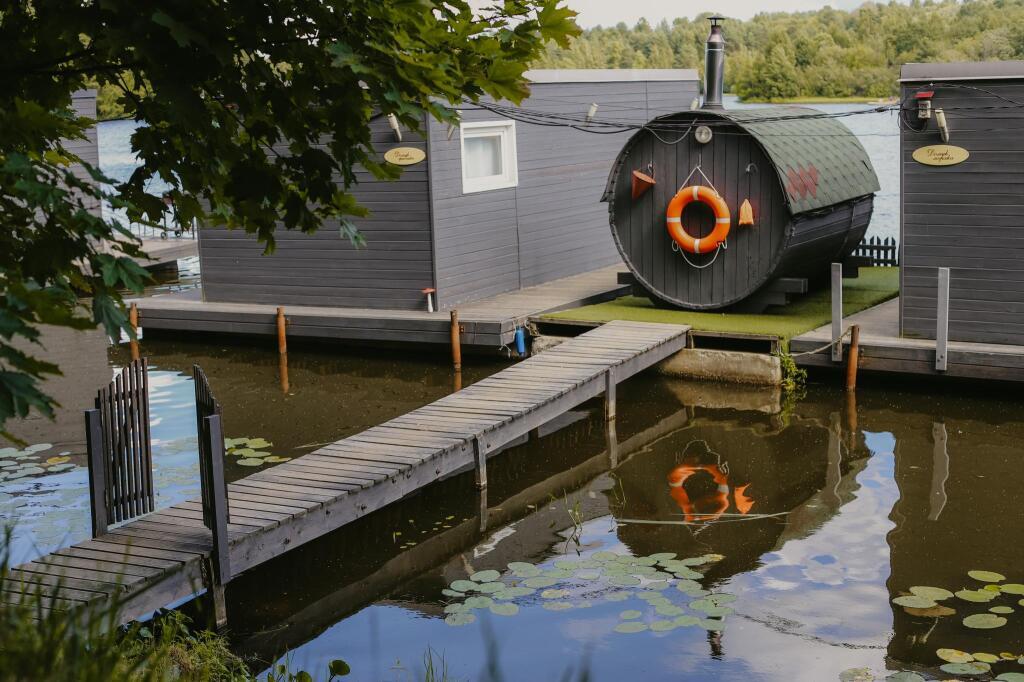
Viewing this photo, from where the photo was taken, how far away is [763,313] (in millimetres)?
14016

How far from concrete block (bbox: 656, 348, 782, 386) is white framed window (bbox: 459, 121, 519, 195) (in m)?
3.66

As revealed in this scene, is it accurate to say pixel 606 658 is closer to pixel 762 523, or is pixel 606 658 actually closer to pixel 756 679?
pixel 756 679

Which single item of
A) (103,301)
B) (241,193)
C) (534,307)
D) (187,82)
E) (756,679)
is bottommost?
(756,679)

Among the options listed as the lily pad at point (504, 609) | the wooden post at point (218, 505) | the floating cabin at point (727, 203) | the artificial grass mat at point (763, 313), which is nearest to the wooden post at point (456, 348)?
the artificial grass mat at point (763, 313)

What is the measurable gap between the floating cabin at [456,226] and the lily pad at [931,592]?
798 centimetres

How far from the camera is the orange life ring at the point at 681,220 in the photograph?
13586 millimetres

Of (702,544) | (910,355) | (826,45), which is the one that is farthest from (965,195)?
(826,45)

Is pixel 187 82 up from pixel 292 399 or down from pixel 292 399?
up

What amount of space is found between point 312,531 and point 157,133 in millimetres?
3513

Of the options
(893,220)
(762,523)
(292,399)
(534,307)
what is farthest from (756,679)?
(893,220)

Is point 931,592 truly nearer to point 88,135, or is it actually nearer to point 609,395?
point 609,395

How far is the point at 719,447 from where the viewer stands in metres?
10.8

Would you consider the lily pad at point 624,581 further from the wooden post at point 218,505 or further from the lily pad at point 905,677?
the wooden post at point 218,505

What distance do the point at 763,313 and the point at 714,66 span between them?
3195 millimetres
